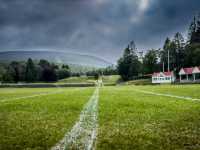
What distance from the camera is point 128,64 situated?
103562 millimetres

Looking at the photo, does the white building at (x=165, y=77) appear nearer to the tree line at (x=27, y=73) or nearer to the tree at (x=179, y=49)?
the tree at (x=179, y=49)

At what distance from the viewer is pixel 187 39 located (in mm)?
96188

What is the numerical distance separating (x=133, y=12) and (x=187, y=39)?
6181 centimetres

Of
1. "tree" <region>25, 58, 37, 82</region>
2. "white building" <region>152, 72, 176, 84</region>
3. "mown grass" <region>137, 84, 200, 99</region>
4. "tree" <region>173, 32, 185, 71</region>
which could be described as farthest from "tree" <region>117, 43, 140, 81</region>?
"mown grass" <region>137, 84, 200, 99</region>

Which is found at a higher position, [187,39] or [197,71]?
[187,39]

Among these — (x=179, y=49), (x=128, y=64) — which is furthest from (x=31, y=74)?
(x=179, y=49)

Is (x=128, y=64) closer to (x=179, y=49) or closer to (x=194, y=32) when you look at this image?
(x=179, y=49)

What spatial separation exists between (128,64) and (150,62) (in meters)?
9.72

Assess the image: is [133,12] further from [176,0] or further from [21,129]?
[21,129]

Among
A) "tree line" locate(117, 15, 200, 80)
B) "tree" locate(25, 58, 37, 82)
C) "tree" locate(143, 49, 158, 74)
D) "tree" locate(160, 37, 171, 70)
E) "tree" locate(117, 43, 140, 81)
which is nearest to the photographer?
"tree line" locate(117, 15, 200, 80)

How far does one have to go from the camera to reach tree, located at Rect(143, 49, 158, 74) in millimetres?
102062

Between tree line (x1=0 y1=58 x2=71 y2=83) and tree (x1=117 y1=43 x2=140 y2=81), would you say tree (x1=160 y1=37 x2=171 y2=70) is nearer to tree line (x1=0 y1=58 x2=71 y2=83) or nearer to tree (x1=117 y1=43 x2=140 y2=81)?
tree (x1=117 y1=43 x2=140 y2=81)

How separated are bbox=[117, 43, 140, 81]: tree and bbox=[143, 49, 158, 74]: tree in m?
3.72

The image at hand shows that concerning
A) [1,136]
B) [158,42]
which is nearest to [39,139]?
[1,136]
